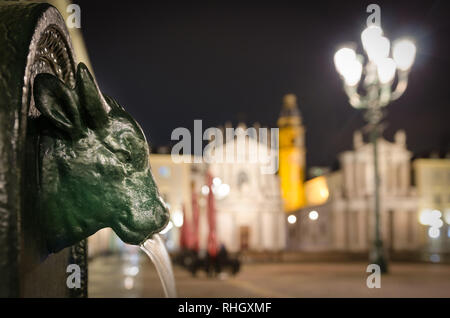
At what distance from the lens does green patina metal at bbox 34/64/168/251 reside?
1293mm

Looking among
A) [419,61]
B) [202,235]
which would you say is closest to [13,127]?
[419,61]

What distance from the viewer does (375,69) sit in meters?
17.7

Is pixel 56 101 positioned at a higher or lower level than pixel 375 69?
lower

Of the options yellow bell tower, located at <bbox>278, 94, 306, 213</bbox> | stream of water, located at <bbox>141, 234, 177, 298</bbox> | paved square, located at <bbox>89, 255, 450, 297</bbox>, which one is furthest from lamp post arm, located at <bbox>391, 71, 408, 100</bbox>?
yellow bell tower, located at <bbox>278, 94, 306, 213</bbox>

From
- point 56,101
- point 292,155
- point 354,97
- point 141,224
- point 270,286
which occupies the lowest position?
point 270,286

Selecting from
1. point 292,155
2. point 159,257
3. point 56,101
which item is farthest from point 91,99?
point 292,155

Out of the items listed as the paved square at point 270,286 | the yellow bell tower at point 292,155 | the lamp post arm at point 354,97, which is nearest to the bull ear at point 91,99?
the paved square at point 270,286

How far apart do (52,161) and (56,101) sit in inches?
5.6

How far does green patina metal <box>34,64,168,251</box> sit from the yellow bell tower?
67909mm

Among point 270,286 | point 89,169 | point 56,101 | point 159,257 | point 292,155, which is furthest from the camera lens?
point 292,155

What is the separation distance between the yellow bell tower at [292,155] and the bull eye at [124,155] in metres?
67.9

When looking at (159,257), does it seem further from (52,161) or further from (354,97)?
(354,97)

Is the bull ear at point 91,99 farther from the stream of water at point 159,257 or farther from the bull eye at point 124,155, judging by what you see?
the stream of water at point 159,257

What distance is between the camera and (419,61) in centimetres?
1742
